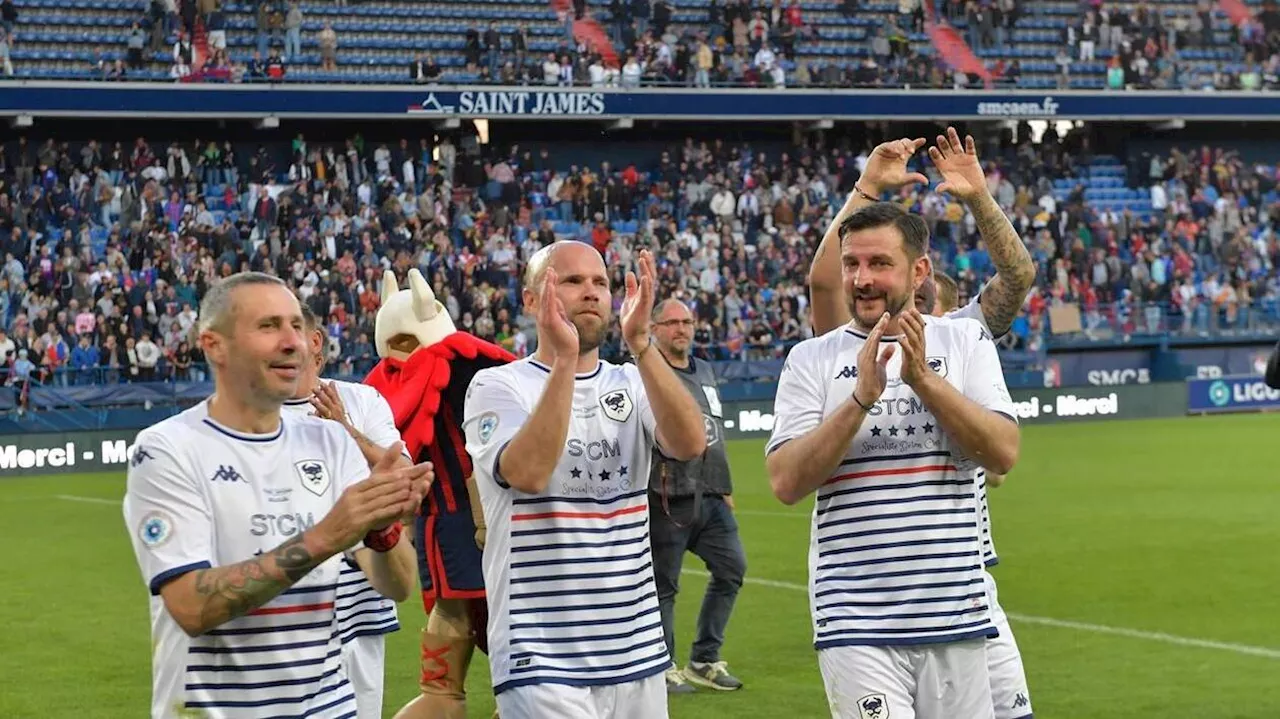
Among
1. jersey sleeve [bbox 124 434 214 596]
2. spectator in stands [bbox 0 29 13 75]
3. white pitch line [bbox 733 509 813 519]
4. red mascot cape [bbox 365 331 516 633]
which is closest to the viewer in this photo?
jersey sleeve [bbox 124 434 214 596]

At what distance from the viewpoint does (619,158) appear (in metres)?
44.2

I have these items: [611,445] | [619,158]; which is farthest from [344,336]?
[611,445]

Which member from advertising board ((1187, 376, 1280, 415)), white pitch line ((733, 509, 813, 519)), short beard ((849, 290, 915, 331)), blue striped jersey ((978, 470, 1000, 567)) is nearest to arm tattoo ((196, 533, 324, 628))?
short beard ((849, 290, 915, 331))

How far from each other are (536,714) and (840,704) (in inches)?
36.0

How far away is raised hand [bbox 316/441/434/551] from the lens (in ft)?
14.2

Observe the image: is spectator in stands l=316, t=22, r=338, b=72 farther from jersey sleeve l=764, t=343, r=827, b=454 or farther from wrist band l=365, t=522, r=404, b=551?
wrist band l=365, t=522, r=404, b=551

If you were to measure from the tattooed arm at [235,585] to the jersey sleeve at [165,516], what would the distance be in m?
0.04

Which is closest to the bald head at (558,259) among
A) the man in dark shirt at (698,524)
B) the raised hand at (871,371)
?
the raised hand at (871,371)

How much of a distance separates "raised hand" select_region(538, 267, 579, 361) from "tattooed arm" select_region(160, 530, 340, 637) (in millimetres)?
1168

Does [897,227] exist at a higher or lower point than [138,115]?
lower

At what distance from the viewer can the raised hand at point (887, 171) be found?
6.54m

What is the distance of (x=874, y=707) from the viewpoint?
554 cm

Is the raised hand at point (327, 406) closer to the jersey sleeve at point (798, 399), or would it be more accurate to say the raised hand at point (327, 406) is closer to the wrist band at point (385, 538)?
the wrist band at point (385, 538)

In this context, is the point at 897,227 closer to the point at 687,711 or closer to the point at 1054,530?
the point at 687,711
